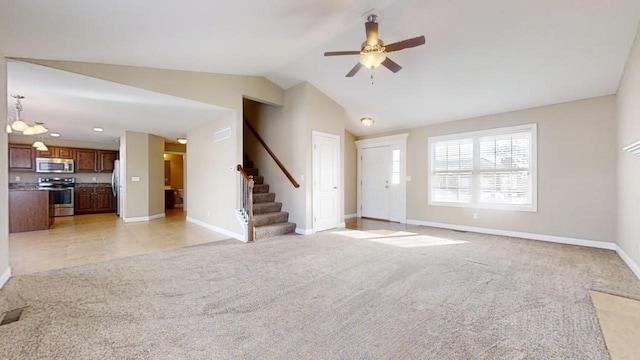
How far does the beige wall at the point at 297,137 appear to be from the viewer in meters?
5.34

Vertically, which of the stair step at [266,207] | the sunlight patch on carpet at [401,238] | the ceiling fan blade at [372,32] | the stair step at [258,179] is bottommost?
the sunlight patch on carpet at [401,238]

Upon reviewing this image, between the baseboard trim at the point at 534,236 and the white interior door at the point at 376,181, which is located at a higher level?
the white interior door at the point at 376,181

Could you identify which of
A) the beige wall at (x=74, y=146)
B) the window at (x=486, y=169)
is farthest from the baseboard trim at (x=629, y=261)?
the beige wall at (x=74, y=146)

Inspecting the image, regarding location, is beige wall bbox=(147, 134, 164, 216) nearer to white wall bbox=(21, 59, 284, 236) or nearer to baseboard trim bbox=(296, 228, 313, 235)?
white wall bbox=(21, 59, 284, 236)

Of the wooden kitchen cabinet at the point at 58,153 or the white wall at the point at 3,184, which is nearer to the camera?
the white wall at the point at 3,184

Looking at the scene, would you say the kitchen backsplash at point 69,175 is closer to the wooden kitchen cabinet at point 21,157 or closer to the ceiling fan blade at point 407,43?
the wooden kitchen cabinet at point 21,157

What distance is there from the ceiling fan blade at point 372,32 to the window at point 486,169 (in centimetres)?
377

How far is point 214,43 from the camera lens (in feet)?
11.3

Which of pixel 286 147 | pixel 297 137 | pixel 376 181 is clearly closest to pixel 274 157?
pixel 286 147

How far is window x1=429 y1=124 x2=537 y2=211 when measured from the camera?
5043mm

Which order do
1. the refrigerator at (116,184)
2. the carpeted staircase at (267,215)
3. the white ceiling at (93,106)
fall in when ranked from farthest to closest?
1. the refrigerator at (116,184)
2. the carpeted staircase at (267,215)
3. the white ceiling at (93,106)

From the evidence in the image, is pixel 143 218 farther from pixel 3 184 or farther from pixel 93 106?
pixel 3 184

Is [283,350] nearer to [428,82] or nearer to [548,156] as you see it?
[428,82]

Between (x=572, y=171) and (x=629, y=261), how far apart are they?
1687 millimetres
